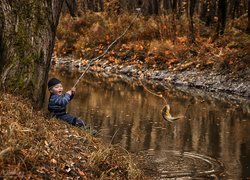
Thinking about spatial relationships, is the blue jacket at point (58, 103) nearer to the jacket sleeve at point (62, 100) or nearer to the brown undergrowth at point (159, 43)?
the jacket sleeve at point (62, 100)

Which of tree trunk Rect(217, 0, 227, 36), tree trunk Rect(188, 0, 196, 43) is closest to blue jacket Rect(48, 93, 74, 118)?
tree trunk Rect(188, 0, 196, 43)

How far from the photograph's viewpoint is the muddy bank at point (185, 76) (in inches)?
709

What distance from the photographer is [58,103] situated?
8672 mm

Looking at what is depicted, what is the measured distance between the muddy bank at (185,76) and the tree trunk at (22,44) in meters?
10.2

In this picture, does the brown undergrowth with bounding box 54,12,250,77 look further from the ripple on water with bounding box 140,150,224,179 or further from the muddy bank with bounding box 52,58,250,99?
the ripple on water with bounding box 140,150,224,179

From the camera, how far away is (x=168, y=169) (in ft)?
26.8

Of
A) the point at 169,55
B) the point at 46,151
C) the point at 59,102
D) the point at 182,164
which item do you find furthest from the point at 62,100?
the point at 169,55

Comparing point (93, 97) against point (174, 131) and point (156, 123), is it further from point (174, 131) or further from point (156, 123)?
point (174, 131)

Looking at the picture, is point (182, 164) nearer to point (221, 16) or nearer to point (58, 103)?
point (58, 103)

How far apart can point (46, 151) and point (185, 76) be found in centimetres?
1505

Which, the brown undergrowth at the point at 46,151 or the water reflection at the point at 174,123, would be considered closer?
the brown undergrowth at the point at 46,151

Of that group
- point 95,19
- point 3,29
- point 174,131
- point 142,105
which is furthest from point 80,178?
point 95,19

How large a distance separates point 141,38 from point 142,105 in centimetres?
1180

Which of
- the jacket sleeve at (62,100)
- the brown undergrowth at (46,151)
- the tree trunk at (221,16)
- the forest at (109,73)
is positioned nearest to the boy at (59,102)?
the jacket sleeve at (62,100)
